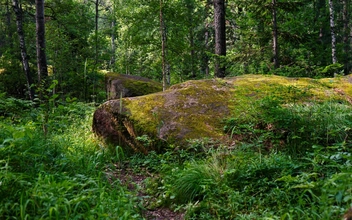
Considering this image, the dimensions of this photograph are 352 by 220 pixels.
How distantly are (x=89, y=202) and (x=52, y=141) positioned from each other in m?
1.74

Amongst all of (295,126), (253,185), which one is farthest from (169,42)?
(253,185)

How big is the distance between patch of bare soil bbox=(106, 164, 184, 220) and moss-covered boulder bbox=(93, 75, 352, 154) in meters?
0.65

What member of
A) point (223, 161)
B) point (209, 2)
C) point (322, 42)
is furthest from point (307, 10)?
point (223, 161)

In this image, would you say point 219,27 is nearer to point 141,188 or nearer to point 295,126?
point 295,126

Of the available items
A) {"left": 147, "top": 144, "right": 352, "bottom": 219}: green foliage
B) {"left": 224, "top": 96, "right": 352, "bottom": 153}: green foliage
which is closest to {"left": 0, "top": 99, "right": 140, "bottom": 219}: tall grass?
{"left": 147, "top": 144, "right": 352, "bottom": 219}: green foliage

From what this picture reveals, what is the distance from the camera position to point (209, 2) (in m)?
13.5

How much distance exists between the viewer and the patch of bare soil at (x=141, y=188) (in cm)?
349

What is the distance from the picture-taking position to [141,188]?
4078mm

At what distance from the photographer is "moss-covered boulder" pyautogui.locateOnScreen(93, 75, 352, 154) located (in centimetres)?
533

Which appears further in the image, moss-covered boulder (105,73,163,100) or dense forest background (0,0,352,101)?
moss-covered boulder (105,73,163,100)

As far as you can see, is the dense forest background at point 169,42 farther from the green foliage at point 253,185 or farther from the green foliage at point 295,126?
the green foliage at point 253,185

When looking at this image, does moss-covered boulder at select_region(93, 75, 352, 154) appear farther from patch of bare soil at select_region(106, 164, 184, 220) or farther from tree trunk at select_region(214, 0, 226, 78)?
tree trunk at select_region(214, 0, 226, 78)

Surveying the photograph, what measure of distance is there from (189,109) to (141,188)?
87.8 inches

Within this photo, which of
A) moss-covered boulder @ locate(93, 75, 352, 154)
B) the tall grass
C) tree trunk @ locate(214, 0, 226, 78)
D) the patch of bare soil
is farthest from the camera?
tree trunk @ locate(214, 0, 226, 78)
